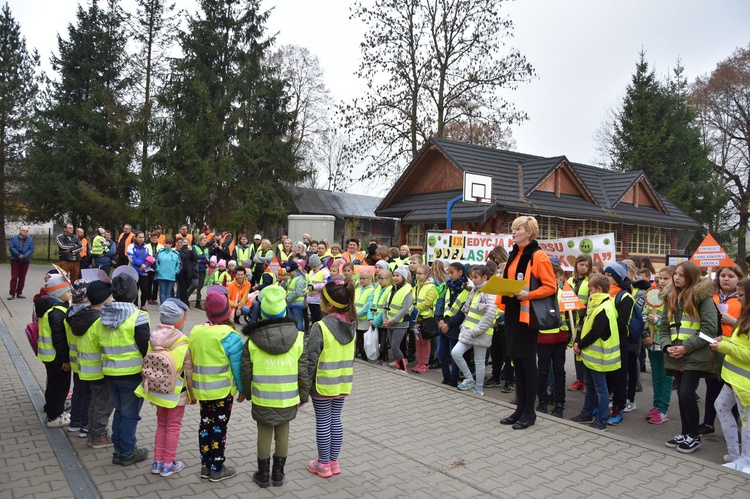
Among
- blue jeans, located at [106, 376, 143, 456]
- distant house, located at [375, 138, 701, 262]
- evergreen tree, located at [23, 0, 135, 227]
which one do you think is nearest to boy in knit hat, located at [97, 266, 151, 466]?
blue jeans, located at [106, 376, 143, 456]

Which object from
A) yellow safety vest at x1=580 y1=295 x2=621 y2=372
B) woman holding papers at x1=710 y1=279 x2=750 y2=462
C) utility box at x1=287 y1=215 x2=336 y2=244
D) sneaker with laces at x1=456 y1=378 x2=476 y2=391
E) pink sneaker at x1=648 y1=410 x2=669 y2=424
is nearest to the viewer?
woman holding papers at x1=710 y1=279 x2=750 y2=462

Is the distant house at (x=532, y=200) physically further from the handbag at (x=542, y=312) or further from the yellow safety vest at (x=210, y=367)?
A: the yellow safety vest at (x=210, y=367)

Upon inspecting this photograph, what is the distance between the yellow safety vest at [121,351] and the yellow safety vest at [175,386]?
126 millimetres

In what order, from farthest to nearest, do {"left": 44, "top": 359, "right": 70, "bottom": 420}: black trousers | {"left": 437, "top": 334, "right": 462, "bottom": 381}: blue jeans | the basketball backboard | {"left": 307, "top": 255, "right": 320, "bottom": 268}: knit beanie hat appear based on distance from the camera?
the basketball backboard < {"left": 307, "top": 255, "right": 320, "bottom": 268}: knit beanie hat < {"left": 437, "top": 334, "right": 462, "bottom": 381}: blue jeans < {"left": 44, "top": 359, "right": 70, "bottom": 420}: black trousers

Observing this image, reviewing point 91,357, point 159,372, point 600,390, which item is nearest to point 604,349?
point 600,390

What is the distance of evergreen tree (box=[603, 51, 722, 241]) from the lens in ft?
110

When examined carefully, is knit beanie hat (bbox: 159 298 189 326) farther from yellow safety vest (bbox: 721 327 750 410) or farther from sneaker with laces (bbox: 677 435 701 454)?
sneaker with laces (bbox: 677 435 701 454)

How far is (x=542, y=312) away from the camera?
226 inches

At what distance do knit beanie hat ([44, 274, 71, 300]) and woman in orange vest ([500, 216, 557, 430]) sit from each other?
453 centimetres

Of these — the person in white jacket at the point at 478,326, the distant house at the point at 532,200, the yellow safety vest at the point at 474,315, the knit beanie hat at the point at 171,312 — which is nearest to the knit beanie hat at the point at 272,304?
the knit beanie hat at the point at 171,312

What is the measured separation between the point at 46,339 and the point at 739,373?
20.8 feet

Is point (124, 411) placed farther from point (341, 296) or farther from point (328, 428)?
point (341, 296)

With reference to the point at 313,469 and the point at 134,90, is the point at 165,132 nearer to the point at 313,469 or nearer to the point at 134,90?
the point at 134,90

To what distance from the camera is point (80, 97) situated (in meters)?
32.0
